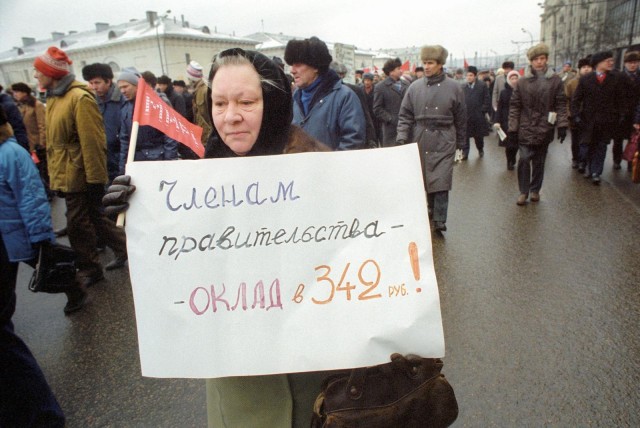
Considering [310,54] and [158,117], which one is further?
[310,54]

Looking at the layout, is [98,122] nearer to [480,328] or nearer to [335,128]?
[335,128]

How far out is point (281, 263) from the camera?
1178mm

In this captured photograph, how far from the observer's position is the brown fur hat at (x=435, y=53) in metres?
4.77

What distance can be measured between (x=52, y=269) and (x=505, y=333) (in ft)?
10.8

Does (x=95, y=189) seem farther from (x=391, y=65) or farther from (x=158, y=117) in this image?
(x=391, y=65)

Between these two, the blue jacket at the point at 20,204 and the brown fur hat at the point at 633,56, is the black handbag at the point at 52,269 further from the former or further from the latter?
the brown fur hat at the point at 633,56

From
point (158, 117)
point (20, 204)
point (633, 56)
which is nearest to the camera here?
point (158, 117)

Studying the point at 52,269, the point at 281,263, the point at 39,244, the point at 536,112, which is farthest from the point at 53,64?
the point at 536,112

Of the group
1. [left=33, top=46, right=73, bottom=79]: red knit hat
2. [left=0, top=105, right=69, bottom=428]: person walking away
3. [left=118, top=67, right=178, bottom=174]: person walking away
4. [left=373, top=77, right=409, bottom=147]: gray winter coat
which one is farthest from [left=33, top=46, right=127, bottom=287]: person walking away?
[left=373, top=77, right=409, bottom=147]: gray winter coat

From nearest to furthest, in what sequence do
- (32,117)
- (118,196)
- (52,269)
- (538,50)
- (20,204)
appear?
1. (118,196)
2. (20,204)
3. (52,269)
4. (538,50)
5. (32,117)

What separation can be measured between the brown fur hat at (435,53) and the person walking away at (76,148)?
3321 mm

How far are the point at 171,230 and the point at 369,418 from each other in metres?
0.71

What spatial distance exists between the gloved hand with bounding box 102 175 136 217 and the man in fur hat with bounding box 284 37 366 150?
236 cm

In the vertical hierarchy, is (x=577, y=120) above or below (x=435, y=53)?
below
